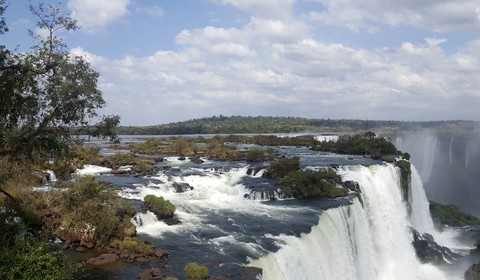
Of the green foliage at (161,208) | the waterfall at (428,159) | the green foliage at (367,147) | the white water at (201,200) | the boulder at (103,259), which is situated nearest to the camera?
the boulder at (103,259)

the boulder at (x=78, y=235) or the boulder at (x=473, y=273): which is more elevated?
the boulder at (x=78, y=235)

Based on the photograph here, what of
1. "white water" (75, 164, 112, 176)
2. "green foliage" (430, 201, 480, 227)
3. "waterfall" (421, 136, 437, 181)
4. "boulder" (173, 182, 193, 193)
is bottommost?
"green foliage" (430, 201, 480, 227)

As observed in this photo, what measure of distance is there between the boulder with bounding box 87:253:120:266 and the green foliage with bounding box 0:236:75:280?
254 cm

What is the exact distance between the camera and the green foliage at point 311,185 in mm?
28375

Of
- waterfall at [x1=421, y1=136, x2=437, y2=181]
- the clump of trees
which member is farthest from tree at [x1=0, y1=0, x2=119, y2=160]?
waterfall at [x1=421, y1=136, x2=437, y2=181]

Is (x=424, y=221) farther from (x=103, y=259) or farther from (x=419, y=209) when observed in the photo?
(x=103, y=259)

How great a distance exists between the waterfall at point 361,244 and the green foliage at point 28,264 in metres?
6.33

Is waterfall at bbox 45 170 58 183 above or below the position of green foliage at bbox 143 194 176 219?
above

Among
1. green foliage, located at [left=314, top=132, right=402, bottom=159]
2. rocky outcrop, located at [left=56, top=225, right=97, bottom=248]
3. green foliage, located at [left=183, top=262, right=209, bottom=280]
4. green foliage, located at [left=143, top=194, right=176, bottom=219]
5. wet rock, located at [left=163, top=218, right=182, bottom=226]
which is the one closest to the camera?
green foliage, located at [left=183, top=262, right=209, bottom=280]

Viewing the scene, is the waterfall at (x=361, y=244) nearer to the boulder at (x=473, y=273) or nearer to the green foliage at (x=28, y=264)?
the boulder at (x=473, y=273)

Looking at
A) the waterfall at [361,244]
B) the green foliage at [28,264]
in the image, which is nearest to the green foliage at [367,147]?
the waterfall at [361,244]

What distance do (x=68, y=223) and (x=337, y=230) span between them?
40.0 feet

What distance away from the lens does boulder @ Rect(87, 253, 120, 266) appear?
15308mm

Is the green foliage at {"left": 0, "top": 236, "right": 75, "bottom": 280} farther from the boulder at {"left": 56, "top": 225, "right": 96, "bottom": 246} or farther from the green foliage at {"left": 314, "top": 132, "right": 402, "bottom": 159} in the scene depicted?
the green foliage at {"left": 314, "top": 132, "right": 402, "bottom": 159}
